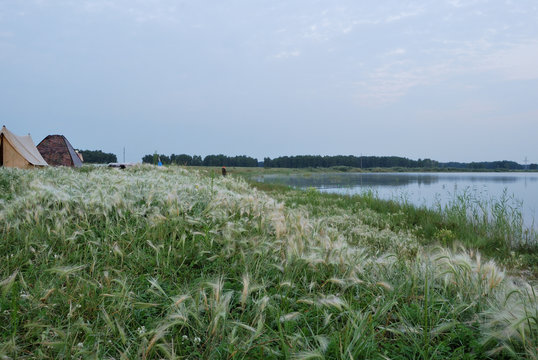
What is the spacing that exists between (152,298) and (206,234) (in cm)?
→ 90

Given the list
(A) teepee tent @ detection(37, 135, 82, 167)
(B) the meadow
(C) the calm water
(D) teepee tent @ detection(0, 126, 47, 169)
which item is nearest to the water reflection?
(C) the calm water

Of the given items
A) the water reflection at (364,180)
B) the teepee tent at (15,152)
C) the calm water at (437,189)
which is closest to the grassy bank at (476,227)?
the calm water at (437,189)

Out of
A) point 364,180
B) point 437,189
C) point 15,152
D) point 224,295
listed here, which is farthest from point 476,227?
point 364,180

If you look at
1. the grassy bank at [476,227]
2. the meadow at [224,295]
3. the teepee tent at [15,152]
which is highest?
the teepee tent at [15,152]

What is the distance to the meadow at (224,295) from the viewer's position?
1.73m

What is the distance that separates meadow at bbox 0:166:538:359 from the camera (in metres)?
1.73

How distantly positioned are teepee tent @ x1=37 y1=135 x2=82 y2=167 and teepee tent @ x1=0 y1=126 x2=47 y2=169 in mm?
5314

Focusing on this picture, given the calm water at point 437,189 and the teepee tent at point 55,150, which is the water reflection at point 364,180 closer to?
the calm water at point 437,189

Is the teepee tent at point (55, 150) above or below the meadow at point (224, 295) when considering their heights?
above

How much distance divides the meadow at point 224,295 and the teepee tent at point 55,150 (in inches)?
966

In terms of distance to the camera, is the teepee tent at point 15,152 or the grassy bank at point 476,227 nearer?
the grassy bank at point 476,227

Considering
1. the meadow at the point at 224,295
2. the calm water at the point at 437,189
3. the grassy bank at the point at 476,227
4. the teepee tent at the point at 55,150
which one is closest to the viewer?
the meadow at the point at 224,295

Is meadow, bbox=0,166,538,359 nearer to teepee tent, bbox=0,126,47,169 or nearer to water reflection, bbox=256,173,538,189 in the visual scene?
water reflection, bbox=256,173,538,189

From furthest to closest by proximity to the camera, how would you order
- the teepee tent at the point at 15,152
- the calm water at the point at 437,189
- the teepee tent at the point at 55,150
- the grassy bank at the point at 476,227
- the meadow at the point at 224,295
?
the teepee tent at the point at 55,150
the teepee tent at the point at 15,152
the calm water at the point at 437,189
the grassy bank at the point at 476,227
the meadow at the point at 224,295
